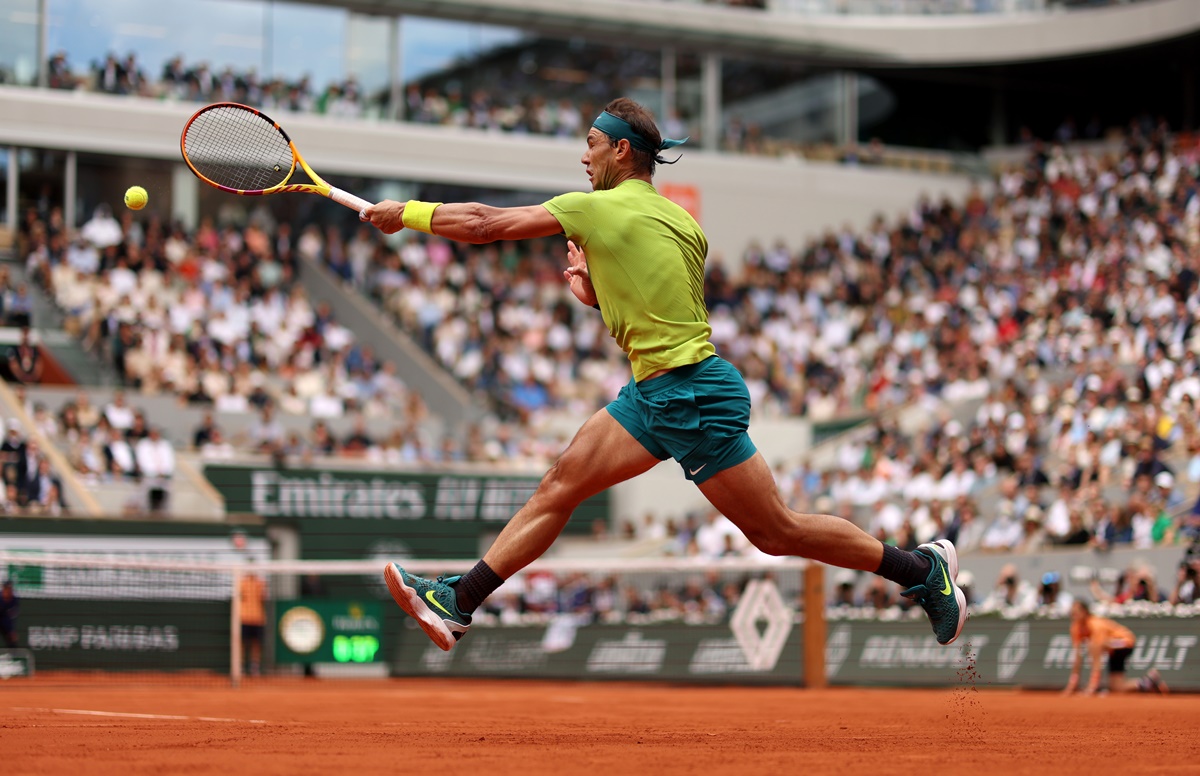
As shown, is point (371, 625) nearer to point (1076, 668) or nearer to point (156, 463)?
point (156, 463)

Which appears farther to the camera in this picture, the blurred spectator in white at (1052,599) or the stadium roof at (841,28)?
the stadium roof at (841,28)

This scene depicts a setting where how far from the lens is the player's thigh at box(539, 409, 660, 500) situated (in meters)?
6.83

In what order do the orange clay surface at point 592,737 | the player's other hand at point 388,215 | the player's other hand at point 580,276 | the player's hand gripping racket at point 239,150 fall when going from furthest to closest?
the player's hand gripping racket at point 239,150 < the player's other hand at point 580,276 < the player's other hand at point 388,215 < the orange clay surface at point 592,737

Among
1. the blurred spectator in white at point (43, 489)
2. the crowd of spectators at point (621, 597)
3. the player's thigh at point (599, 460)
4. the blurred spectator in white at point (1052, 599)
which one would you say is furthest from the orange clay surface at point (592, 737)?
the blurred spectator in white at point (43, 489)

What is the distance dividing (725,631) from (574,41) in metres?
19.8

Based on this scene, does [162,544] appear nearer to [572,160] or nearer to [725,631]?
[725,631]

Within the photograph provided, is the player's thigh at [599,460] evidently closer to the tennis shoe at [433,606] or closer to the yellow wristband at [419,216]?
the tennis shoe at [433,606]

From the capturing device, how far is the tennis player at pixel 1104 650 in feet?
51.4

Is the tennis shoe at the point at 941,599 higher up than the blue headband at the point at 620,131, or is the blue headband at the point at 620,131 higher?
the blue headband at the point at 620,131

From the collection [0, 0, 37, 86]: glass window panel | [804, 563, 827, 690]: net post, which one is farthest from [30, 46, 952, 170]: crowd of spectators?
[804, 563, 827, 690]: net post

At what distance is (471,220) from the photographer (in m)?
6.62

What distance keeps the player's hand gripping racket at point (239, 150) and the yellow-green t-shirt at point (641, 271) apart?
184cm

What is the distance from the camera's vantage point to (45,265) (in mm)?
27969

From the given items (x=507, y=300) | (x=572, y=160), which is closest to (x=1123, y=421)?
(x=507, y=300)
